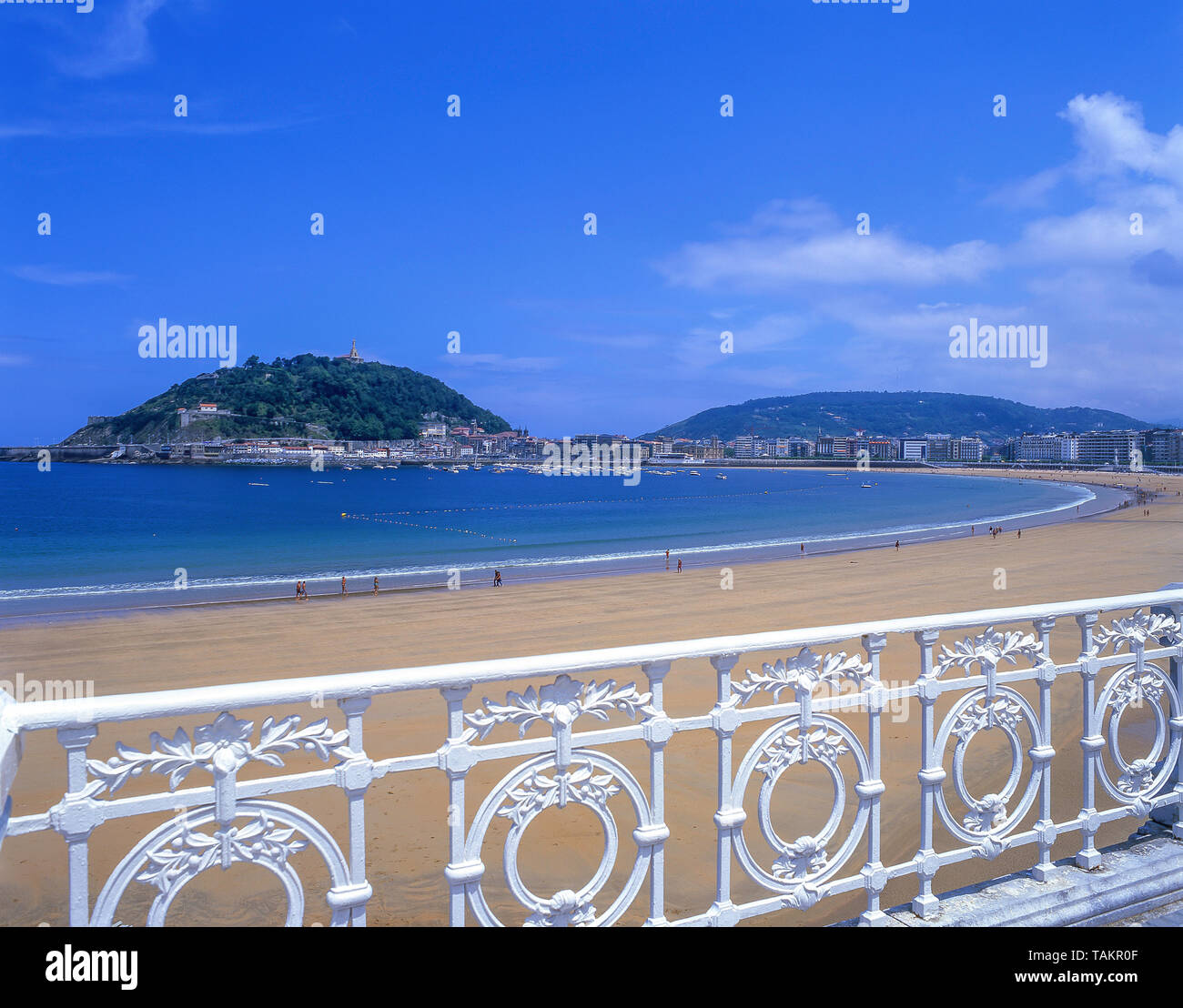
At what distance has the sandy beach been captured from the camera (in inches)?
239

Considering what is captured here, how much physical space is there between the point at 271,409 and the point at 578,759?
19230 centimetres

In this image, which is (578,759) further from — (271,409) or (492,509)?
(271,409)

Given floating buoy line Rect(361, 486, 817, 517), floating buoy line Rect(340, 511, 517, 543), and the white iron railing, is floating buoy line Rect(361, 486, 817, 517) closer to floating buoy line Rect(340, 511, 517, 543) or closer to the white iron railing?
floating buoy line Rect(340, 511, 517, 543)

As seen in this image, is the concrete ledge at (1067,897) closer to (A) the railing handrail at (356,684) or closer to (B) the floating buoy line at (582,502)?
(A) the railing handrail at (356,684)

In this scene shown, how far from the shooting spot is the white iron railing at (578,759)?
1748 millimetres

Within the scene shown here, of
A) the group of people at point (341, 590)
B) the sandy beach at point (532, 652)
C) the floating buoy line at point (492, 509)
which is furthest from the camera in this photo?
the floating buoy line at point (492, 509)

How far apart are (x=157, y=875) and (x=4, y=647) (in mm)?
20886

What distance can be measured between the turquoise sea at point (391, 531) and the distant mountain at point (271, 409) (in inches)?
2798

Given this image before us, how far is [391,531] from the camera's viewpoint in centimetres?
5209

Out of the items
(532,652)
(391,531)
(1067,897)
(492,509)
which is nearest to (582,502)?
(492,509)

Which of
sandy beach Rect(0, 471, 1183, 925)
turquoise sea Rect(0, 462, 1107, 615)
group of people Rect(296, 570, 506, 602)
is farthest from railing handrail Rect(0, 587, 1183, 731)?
turquoise sea Rect(0, 462, 1107, 615)

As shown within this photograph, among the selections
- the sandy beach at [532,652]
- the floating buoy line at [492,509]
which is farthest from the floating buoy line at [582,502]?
the sandy beach at [532,652]

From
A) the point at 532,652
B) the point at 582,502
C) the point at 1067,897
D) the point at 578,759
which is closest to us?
the point at 578,759

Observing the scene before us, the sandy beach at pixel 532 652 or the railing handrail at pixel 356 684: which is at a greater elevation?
the railing handrail at pixel 356 684
